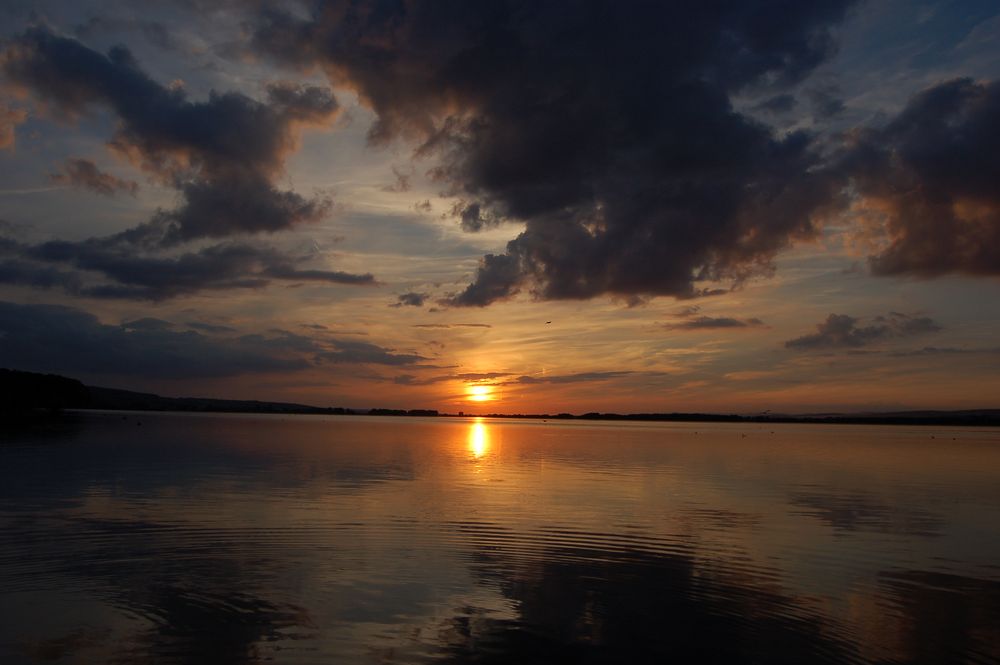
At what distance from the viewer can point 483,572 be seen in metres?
21.1

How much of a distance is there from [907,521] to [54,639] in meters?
33.0

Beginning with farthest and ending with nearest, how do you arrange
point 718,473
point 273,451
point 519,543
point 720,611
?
1. point 273,451
2. point 718,473
3. point 519,543
4. point 720,611

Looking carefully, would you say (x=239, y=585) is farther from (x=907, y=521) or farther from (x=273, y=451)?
(x=273, y=451)

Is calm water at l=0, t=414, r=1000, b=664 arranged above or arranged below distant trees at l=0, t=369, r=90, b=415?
below

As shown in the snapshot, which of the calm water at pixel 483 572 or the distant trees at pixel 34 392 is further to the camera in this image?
the distant trees at pixel 34 392

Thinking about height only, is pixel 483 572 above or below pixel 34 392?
below

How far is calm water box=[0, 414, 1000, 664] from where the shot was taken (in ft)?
49.2

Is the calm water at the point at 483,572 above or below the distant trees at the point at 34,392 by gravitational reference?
below

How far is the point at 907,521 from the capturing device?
32688 mm

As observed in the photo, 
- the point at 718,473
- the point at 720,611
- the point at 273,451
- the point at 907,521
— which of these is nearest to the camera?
the point at 720,611

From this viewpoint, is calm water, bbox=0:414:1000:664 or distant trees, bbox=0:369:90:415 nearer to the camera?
calm water, bbox=0:414:1000:664

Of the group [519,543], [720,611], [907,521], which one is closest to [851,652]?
[720,611]

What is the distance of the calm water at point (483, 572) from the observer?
49.2 ft

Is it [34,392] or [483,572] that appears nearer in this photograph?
[483,572]
